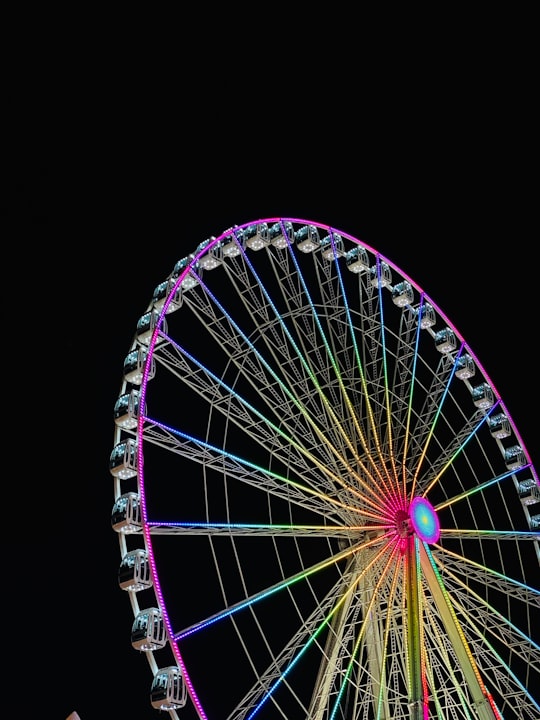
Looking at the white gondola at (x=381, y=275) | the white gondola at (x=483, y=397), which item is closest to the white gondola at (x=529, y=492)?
the white gondola at (x=483, y=397)

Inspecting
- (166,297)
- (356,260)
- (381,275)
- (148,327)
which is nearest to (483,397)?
(381,275)

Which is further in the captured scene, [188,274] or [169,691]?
[188,274]

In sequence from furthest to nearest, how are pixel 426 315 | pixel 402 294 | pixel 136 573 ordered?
pixel 426 315 → pixel 402 294 → pixel 136 573

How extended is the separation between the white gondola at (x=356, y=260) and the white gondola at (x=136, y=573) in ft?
32.0

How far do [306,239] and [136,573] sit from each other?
30.1 feet

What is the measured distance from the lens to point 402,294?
76.6ft

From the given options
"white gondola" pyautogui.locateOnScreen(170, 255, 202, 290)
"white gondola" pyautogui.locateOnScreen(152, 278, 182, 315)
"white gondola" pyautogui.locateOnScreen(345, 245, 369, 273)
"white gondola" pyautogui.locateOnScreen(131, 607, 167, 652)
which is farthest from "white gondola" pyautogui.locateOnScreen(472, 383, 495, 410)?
"white gondola" pyautogui.locateOnScreen(131, 607, 167, 652)

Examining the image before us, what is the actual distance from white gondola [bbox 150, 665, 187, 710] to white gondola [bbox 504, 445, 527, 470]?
11.6 metres

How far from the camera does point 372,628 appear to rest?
1858cm

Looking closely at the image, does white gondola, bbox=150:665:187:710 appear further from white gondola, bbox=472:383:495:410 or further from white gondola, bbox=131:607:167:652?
white gondola, bbox=472:383:495:410

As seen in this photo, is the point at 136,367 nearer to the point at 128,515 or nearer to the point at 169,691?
the point at 128,515

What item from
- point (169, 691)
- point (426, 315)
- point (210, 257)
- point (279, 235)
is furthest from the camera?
point (426, 315)

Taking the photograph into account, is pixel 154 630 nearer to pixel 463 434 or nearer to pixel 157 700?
pixel 157 700

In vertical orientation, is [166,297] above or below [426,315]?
below
